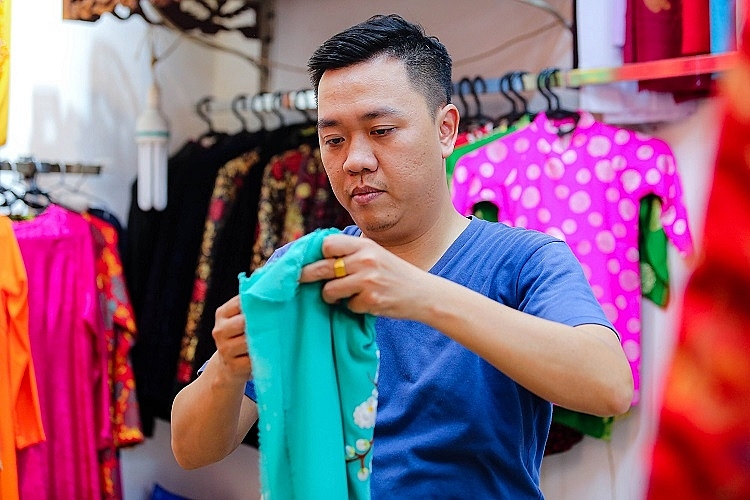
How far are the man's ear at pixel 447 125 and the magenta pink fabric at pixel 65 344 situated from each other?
1.29 meters

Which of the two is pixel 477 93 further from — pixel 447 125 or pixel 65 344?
pixel 65 344

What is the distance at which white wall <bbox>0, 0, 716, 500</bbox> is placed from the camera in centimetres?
206

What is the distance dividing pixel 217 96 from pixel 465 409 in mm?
2092

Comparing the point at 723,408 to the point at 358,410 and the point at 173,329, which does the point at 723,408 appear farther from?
the point at 173,329

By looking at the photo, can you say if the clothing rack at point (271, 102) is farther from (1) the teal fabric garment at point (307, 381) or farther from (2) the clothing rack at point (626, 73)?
(1) the teal fabric garment at point (307, 381)

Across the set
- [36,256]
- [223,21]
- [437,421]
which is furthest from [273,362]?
[223,21]

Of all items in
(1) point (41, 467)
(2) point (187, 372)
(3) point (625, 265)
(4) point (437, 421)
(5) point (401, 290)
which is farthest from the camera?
(2) point (187, 372)

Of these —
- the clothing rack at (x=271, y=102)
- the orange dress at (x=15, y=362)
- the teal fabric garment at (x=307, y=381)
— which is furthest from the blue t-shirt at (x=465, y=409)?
the orange dress at (x=15, y=362)

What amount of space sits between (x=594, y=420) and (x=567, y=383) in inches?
42.9

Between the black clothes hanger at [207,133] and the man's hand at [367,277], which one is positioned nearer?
the man's hand at [367,277]

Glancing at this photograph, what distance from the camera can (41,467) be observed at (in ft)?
6.95

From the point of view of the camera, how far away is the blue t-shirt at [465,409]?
1104 mm

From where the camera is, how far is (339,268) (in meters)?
0.93

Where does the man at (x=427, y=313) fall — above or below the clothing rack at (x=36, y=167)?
below
